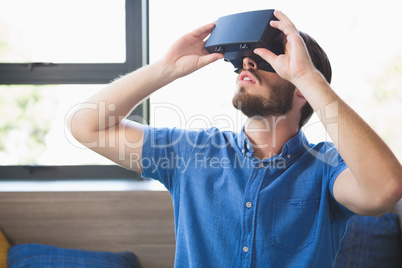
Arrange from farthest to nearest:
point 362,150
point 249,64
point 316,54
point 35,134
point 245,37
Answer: point 35,134, point 316,54, point 249,64, point 245,37, point 362,150

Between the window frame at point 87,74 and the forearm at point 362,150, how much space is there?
124 centimetres

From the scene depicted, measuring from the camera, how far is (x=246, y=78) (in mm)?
1271

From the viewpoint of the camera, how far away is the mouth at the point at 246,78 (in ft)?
4.15

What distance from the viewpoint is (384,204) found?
107 centimetres

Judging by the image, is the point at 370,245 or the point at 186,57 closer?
the point at 186,57

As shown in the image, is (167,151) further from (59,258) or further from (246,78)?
(59,258)

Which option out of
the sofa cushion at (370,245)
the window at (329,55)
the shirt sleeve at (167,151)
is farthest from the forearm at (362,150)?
the window at (329,55)

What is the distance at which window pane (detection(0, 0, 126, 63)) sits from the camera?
7.07ft

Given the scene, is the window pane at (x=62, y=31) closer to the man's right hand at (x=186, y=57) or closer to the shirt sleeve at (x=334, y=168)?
the man's right hand at (x=186, y=57)

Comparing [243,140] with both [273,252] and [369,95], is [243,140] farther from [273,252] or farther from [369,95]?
[369,95]

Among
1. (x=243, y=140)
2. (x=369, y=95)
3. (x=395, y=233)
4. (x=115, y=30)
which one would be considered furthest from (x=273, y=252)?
(x=115, y=30)

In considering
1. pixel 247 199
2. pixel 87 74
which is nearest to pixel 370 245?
pixel 247 199

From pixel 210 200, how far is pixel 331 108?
0.45m

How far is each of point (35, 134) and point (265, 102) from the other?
1.42 m
